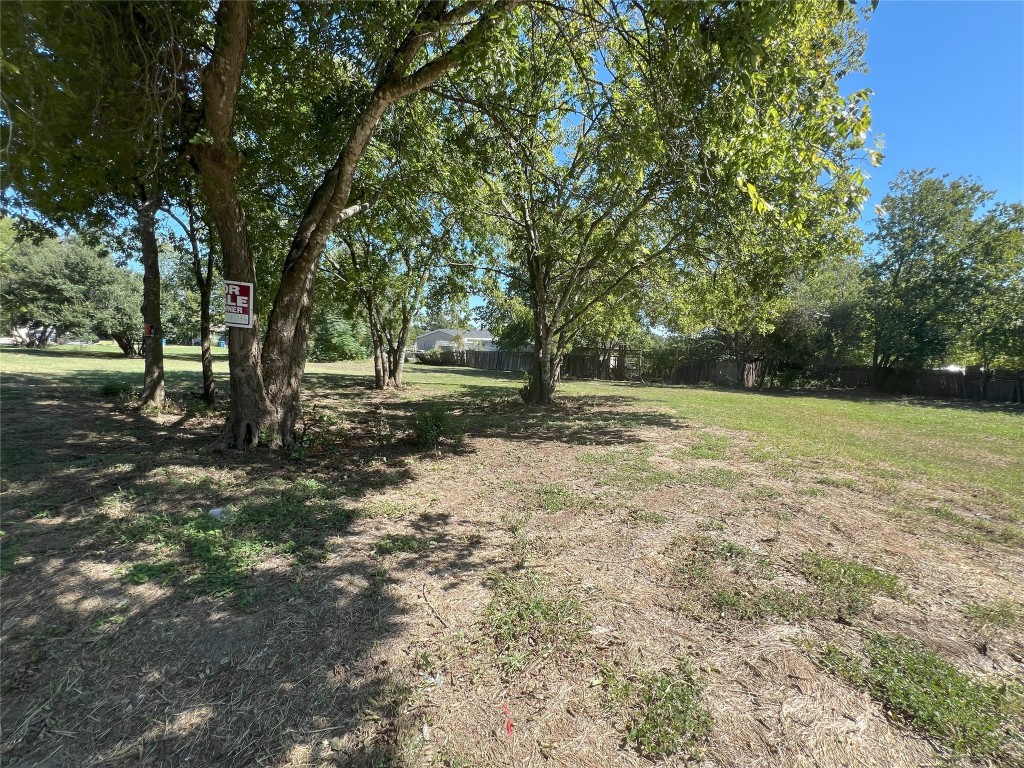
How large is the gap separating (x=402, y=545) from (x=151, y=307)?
306 inches

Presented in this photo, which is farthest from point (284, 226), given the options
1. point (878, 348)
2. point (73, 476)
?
point (878, 348)

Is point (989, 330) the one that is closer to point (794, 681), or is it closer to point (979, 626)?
point (979, 626)

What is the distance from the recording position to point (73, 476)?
4.46 metres

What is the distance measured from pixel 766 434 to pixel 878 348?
18.2m

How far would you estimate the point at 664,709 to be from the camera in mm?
1970

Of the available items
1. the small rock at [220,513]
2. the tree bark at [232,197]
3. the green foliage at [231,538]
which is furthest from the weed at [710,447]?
the tree bark at [232,197]

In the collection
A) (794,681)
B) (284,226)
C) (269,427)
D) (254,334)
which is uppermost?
(284,226)

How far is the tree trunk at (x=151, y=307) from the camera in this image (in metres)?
7.82

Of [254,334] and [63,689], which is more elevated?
[254,334]

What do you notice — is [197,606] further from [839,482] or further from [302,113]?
[302,113]

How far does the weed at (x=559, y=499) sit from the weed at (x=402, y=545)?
129 centimetres

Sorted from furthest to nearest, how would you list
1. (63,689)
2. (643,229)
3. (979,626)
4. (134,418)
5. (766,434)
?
1. (643,229)
2. (766,434)
3. (134,418)
4. (979,626)
5. (63,689)

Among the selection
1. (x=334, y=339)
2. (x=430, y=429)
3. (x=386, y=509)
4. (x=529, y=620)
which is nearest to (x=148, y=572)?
(x=386, y=509)

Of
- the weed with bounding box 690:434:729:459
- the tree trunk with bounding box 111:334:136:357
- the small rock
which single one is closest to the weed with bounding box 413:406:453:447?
the small rock
